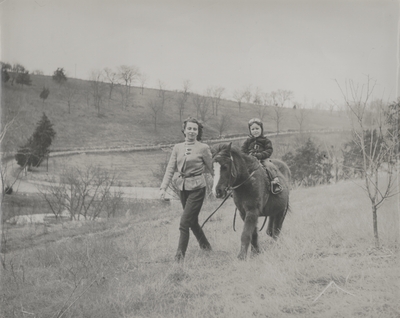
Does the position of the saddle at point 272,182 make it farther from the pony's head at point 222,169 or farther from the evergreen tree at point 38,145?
the evergreen tree at point 38,145

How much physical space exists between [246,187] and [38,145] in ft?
100

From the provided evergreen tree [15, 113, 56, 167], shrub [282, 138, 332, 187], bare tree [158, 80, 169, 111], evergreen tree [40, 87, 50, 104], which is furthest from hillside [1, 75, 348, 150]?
shrub [282, 138, 332, 187]

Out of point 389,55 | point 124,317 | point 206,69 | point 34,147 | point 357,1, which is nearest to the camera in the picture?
point 124,317

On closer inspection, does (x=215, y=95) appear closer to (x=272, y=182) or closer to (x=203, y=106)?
(x=203, y=106)

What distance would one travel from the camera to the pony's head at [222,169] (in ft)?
14.4

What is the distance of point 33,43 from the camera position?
9.92m

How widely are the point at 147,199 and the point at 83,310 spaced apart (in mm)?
21563

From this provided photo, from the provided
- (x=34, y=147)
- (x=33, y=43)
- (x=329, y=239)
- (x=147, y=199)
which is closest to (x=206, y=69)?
(x=33, y=43)

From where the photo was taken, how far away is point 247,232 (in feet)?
15.9

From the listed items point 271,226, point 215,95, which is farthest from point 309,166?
point 271,226

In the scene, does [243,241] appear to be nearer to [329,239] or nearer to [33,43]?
[329,239]

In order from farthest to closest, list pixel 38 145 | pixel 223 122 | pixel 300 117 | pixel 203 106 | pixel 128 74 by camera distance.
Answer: pixel 38 145 < pixel 300 117 < pixel 128 74 < pixel 203 106 < pixel 223 122

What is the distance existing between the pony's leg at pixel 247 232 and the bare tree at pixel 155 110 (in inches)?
894

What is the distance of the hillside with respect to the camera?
22031 millimetres
